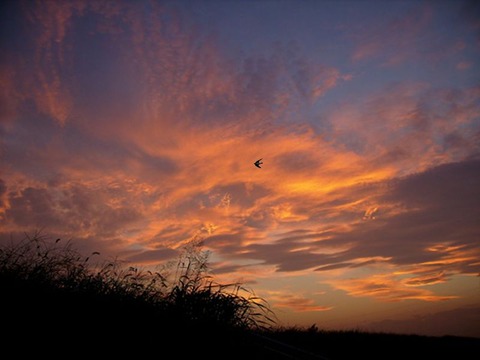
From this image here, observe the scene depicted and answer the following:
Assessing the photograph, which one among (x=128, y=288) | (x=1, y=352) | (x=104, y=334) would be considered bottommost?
(x=1, y=352)

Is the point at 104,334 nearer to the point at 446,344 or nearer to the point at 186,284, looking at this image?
the point at 186,284

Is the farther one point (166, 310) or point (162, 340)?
point (166, 310)

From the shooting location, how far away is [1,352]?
3.70 meters

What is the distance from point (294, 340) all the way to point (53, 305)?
5.03 meters

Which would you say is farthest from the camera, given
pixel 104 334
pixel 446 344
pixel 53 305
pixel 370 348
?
pixel 446 344

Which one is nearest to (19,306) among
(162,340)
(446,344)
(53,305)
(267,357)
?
(53,305)

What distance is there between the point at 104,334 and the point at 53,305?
1.03m

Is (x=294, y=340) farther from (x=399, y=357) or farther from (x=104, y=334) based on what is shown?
(x=104, y=334)

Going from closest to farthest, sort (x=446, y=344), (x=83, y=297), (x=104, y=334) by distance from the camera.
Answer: (x=104, y=334)
(x=83, y=297)
(x=446, y=344)

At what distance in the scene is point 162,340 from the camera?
465 centimetres

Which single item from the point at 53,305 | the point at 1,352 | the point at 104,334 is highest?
the point at 53,305

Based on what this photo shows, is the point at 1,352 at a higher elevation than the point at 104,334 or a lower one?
lower

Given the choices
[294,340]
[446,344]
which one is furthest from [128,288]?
[446,344]

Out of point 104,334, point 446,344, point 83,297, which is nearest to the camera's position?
point 104,334
